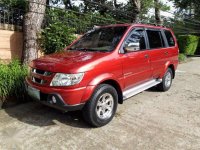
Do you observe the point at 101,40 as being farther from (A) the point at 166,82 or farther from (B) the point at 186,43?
(B) the point at 186,43

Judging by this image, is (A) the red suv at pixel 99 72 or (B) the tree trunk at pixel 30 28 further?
(B) the tree trunk at pixel 30 28

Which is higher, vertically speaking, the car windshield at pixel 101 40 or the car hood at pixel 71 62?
the car windshield at pixel 101 40

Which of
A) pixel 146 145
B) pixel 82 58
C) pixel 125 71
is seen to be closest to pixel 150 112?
pixel 125 71

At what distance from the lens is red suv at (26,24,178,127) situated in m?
3.87

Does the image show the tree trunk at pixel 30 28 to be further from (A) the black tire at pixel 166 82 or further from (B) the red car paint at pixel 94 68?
(A) the black tire at pixel 166 82

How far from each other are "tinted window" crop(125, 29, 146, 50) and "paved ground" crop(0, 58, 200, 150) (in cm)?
137

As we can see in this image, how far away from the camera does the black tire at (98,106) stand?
4.02m

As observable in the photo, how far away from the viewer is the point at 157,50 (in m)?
5.94

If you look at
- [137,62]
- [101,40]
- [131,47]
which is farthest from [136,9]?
[131,47]

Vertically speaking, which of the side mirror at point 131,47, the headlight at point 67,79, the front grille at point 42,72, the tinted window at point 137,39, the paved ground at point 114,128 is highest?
the tinted window at point 137,39

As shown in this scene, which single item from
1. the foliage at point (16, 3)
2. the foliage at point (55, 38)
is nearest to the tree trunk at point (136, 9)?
the foliage at point (55, 38)

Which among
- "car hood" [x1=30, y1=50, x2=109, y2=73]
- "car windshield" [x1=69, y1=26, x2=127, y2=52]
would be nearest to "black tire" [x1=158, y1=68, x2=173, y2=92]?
"car windshield" [x1=69, y1=26, x2=127, y2=52]

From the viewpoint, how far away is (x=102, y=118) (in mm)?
4301

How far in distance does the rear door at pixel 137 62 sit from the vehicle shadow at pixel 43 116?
47.8 inches
